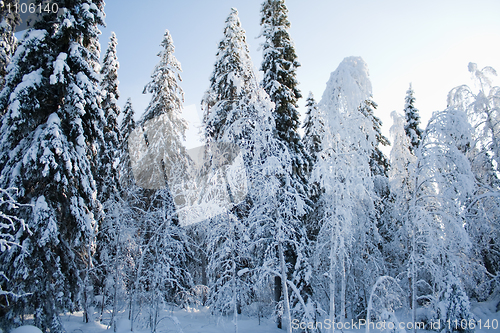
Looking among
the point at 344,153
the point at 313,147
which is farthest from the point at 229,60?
the point at 313,147

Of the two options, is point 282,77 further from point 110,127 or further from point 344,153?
point 110,127

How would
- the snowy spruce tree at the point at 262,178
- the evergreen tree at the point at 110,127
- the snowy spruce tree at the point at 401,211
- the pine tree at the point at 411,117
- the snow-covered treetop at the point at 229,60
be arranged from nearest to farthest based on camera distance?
the snowy spruce tree at the point at 262,178 < the snowy spruce tree at the point at 401,211 < the snow-covered treetop at the point at 229,60 < the evergreen tree at the point at 110,127 < the pine tree at the point at 411,117

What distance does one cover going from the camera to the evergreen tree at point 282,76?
45.7 ft

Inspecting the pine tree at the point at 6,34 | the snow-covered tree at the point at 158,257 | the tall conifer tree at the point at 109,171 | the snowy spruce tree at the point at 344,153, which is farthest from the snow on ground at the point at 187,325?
the pine tree at the point at 6,34

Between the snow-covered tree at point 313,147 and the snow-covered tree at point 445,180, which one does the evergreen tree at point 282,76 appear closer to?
the snow-covered tree at point 313,147

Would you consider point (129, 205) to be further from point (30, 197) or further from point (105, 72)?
point (105, 72)

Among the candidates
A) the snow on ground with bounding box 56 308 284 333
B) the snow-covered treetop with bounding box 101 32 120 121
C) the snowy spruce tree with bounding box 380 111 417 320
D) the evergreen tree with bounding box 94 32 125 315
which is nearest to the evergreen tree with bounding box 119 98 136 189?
the evergreen tree with bounding box 94 32 125 315

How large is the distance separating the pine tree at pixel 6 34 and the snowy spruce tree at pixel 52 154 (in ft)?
14.2

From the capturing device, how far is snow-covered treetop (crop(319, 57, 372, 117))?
28.4 feet

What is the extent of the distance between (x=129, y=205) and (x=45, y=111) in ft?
18.5

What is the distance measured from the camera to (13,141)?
9.26m

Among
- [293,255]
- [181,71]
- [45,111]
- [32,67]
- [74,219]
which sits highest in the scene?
[181,71]

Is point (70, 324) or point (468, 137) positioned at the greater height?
point (468, 137)

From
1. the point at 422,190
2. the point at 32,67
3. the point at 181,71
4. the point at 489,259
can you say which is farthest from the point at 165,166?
the point at 489,259
